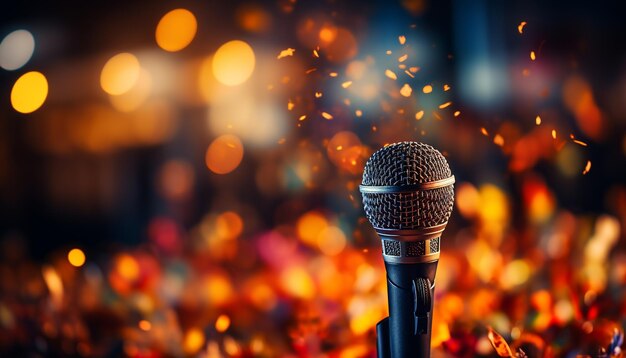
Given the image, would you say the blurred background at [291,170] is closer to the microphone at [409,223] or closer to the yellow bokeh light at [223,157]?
the yellow bokeh light at [223,157]

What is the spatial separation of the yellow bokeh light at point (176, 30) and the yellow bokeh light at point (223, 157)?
72 centimetres

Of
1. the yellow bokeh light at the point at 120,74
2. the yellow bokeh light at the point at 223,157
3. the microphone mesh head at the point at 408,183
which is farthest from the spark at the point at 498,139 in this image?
the yellow bokeh light at the point at 120,74

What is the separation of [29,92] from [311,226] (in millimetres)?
2249

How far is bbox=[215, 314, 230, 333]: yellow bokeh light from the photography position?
1878 millimetres

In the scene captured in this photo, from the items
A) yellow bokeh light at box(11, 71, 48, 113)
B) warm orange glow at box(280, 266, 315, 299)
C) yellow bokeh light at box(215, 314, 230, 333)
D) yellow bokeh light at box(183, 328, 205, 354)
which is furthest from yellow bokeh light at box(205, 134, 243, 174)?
yellow bokeh light at box(183, 328, 205, 354)

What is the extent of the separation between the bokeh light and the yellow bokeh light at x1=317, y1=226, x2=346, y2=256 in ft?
7.69

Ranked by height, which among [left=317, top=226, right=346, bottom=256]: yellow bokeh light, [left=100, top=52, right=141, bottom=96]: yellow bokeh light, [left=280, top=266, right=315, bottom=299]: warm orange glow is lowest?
[left=317, top=226, right=346, bottom=256]: yellow bokeh light

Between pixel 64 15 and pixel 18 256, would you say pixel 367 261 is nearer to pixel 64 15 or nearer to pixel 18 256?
pixel 18 256

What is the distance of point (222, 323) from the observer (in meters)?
1.92

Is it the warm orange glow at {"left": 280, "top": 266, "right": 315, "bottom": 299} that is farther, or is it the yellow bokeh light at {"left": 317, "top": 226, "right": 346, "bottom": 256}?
the yellow bokeh light at {"left": 317, "top": 226, "right": 346, "bottom": 256}

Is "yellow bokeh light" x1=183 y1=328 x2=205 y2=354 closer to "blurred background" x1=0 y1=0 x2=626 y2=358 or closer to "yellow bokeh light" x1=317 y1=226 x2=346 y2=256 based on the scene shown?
"blurred background" x1=0 y1=0 x2=626 y2=358

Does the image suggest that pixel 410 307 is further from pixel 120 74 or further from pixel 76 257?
pixel 120 74

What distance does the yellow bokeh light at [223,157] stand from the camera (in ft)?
14.4

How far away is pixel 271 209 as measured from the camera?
4199 millimetres
